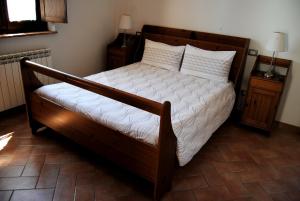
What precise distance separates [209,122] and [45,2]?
7.49 feet

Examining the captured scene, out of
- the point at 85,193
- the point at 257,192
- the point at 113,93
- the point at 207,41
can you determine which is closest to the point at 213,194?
the point at 257,192

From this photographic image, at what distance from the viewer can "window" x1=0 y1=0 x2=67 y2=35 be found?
8.95ft

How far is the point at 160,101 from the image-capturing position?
2.28m

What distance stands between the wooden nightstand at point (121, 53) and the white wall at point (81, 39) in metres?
0.19

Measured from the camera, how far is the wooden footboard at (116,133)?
1.64 m

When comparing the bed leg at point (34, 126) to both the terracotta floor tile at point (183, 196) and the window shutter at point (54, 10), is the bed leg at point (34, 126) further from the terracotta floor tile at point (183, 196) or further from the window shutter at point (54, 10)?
the terracotta floor tile at point (183, 196)

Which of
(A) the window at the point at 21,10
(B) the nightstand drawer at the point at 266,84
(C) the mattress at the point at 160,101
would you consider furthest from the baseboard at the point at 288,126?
(A) the window at the point at 21,10

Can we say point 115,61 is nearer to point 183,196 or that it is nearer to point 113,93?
point 113,93

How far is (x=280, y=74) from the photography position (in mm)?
2943

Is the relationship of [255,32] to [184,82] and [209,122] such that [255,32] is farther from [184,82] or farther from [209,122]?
[209,122]

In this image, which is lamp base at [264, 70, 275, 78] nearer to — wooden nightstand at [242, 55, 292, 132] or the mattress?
wooden nightstand at [242, 55, 292, 132]

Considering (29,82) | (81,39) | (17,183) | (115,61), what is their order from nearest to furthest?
(17,183) < (29,82) < (81,39) < (115,61)

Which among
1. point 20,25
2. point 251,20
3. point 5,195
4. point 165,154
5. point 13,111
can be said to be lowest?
point 5,195

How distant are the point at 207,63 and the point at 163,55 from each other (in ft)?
1.98
